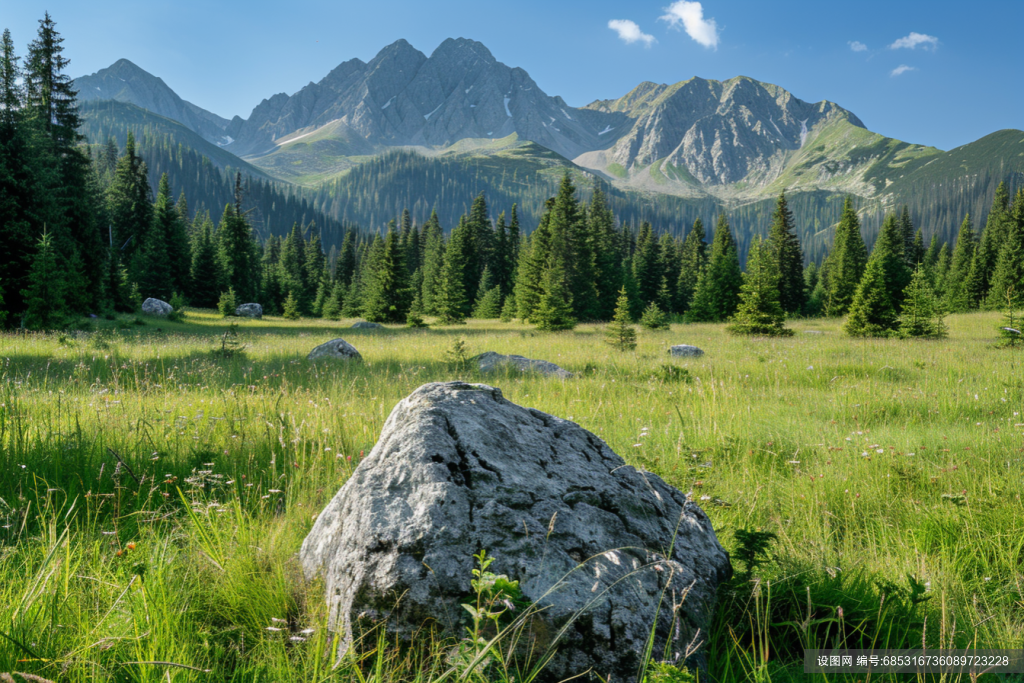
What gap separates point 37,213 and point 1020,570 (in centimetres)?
3100

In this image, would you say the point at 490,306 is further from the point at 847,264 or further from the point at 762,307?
the point at 847,264

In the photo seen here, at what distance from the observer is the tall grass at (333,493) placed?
1.60 m


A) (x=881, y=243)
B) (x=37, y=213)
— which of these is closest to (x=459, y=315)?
(x=37, y=213)

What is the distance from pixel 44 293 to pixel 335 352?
13.5 meters

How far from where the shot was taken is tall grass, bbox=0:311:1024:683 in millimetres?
1602

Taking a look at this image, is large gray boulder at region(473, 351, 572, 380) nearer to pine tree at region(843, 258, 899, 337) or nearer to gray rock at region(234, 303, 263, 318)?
pine tree at region(843, 258, 899, 337)

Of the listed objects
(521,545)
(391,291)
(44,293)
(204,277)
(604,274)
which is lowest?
(521,545)

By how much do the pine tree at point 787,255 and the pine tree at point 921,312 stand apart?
2635 centimetres

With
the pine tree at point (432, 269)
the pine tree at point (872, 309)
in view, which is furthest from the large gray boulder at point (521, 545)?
the pine tree at point (432, 269)

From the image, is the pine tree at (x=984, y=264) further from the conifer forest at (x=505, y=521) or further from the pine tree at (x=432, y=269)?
the pine tree at (x=432, y=269)

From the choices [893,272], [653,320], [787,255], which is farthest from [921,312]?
[787,255]

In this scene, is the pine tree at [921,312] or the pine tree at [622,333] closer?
the pine tree at [622,333]

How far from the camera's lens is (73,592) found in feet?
5.87

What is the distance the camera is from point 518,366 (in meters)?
9.91
